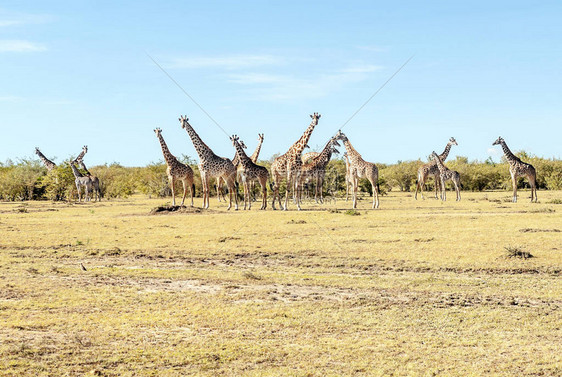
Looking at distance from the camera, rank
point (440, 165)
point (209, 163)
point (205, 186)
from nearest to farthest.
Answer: point (209, 163), point (205, 186), point (440, 165)

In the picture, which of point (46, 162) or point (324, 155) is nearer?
point (324, 155)

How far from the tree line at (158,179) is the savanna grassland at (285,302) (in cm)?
1623

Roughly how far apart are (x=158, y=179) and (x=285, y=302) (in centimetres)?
2980

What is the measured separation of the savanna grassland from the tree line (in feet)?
53.3

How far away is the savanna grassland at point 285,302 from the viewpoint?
613 centimetres

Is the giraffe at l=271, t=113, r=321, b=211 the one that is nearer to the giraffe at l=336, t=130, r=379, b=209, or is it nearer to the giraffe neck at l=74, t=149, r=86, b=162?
the giraffe at l=336, t=130, r=379, b=209

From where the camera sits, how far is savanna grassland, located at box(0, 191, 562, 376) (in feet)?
20.1

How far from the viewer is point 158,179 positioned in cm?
3734

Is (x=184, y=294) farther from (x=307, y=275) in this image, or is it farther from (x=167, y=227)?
(x=167, y=227)

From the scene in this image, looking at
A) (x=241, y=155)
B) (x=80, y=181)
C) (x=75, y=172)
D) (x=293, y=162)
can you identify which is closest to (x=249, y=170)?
(x=241, y=155)

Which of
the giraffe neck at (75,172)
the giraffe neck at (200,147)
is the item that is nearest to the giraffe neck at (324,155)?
the giraffe neck at (200,147)

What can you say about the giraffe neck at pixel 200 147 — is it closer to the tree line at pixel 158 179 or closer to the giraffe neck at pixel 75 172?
the tree line at pixel 158 179

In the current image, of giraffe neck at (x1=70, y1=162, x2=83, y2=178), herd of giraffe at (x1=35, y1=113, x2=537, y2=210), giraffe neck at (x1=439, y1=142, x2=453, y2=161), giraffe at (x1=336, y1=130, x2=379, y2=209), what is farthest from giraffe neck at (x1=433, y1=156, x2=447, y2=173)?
giraffe neck at (x1=70, y1=162, x2=83, y2=178)

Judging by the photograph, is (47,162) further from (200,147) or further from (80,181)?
(200,147)
